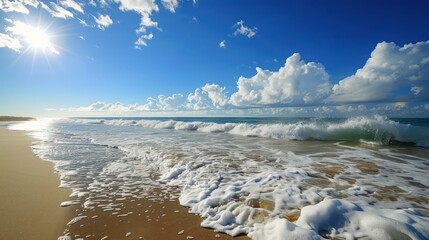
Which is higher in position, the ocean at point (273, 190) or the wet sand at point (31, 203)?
the wet sand at point (31, 203)

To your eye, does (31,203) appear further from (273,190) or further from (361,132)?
(361,132)

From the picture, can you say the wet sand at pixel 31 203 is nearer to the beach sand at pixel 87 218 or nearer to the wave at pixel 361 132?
the beach sand at pixel 87 218

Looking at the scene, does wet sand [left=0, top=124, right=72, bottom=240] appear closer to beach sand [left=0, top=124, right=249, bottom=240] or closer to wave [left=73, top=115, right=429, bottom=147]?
beach sand [left=0, top=124, right=249, bottom=240]

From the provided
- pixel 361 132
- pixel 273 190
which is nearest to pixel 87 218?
pixel 273 190

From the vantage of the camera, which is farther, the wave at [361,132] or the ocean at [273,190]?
the wave at [361,132]

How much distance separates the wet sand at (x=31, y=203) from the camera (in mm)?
3319

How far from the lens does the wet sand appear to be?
131 inches

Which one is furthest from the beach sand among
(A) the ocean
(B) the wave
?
(B) the wave

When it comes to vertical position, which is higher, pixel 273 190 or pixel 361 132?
pixel 273 190

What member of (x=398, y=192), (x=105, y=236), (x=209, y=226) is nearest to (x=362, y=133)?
(x=398, y=192)

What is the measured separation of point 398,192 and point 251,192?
3023mm

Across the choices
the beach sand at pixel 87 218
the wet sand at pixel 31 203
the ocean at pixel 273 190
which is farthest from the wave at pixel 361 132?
the wet sand at pixel 31 203

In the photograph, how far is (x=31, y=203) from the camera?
4.27m

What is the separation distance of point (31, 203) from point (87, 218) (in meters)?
1.37
